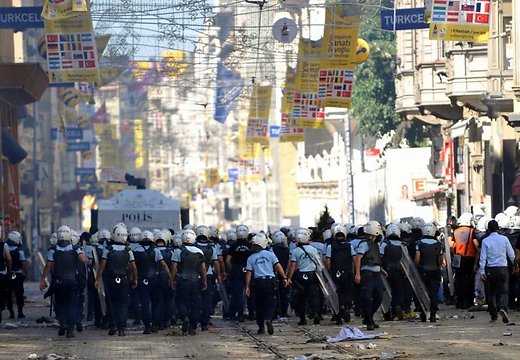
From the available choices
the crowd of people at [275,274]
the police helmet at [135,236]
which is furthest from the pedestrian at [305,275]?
the police helmet at [135,236]

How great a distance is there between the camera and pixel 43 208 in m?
104

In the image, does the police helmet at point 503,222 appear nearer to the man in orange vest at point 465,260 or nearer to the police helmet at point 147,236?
the man in orange vest at point 465,260

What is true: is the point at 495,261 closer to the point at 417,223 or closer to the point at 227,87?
the point at 417,223

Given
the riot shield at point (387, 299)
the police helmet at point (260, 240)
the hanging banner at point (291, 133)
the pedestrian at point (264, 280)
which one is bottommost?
the riot shield at point (387, 299)

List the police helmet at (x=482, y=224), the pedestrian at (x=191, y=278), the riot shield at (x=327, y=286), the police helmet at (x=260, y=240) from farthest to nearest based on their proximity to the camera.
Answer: the police helmet at (x=482, y=224) < the riot shield at (x=327, y=286) < the pedestrian at (x=191, y=278) < the police helmet at (x=260, y=240)

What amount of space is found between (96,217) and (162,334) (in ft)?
62.4

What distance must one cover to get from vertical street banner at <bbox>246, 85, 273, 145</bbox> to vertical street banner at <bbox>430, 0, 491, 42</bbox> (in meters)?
24.8

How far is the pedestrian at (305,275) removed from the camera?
29.6 meters

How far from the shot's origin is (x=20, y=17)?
3603cm

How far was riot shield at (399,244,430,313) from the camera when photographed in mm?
29016

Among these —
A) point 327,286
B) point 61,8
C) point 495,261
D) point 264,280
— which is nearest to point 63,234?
point 264,280

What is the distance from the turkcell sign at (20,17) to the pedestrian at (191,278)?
932cm

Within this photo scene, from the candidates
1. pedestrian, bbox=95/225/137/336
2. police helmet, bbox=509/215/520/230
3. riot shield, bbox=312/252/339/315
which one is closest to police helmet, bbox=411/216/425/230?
police helmet, bbox=509/215/520/230

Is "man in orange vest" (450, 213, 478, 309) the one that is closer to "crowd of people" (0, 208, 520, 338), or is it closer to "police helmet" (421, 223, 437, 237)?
"crowd of people" (0, 208, 520, 338)
